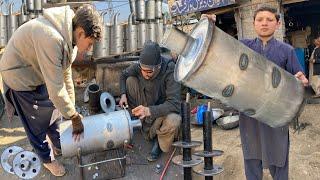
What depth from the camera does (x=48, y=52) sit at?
125 inches

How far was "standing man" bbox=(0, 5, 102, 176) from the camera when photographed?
3219mm

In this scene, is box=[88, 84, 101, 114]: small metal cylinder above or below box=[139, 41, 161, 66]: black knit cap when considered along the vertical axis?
below

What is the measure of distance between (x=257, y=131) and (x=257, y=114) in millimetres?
358

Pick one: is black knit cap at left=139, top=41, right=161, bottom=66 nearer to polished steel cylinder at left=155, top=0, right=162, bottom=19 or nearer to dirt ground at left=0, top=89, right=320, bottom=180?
dirt ground at left=0, top=89, right=320, bottom=180

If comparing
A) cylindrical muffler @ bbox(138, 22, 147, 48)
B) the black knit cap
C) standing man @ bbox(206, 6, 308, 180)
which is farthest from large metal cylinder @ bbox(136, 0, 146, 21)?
standing man @ bbox(206, 6, 308, 180)

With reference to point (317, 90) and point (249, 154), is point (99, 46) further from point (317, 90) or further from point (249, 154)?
point (249, 154)

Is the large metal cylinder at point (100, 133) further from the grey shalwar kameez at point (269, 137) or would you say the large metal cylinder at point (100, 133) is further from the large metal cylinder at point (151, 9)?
the large metal cylinder at point (151, 9)

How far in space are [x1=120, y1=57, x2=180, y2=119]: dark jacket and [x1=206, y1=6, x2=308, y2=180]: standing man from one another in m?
1.34

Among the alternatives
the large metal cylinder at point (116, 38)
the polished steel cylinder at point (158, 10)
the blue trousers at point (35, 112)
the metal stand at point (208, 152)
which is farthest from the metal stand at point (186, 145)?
the polished steel cylinder at point (158, 10)

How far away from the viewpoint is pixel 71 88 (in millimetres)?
4047

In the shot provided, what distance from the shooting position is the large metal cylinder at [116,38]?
772 cm

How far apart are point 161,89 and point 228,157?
3.70ft

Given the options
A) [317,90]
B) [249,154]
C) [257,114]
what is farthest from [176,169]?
[317,90]

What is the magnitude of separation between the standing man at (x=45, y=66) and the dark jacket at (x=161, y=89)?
951 millimetres
